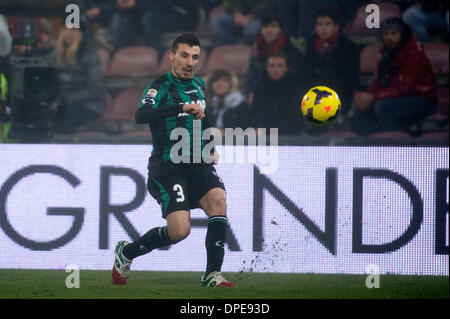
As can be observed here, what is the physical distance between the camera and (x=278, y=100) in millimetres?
7984

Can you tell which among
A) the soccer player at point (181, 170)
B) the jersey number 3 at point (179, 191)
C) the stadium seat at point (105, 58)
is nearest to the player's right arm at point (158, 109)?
the soccer player at point (181, 170)

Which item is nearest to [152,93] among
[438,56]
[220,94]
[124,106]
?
[220,94]

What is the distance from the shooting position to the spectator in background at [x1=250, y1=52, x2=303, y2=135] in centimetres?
782

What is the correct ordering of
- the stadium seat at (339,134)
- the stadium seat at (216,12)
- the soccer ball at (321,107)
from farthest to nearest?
1. the stadium seat at (216,12)
2. the stadium seat at (339,134)
3. the soccer ball at (321,107)

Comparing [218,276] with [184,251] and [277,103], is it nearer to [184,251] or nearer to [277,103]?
[184,251]

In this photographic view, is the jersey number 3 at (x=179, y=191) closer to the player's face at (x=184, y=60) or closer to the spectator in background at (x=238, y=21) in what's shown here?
the player's face at (x=184, y=60)

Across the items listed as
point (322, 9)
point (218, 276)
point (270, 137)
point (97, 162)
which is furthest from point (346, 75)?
point (218, 276)

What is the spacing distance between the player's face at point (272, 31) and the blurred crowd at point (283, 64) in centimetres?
1

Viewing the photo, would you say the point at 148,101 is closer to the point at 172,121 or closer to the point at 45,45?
the point at 172,121

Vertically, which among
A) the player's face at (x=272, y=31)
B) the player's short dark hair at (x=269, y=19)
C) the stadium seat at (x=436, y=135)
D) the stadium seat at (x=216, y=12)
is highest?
the stadium seat at (x=216, y=12)

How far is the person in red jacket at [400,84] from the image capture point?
8047mm

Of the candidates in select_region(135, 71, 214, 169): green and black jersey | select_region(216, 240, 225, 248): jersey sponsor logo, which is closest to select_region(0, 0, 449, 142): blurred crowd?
A: select_region(135, 71, 214, 169): green and black jersey

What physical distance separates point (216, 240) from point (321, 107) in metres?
1.55

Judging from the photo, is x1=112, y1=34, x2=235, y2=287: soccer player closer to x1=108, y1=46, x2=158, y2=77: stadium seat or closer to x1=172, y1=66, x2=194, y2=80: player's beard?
x1=172, y1=66, x2=194, y2=80: player's beard
